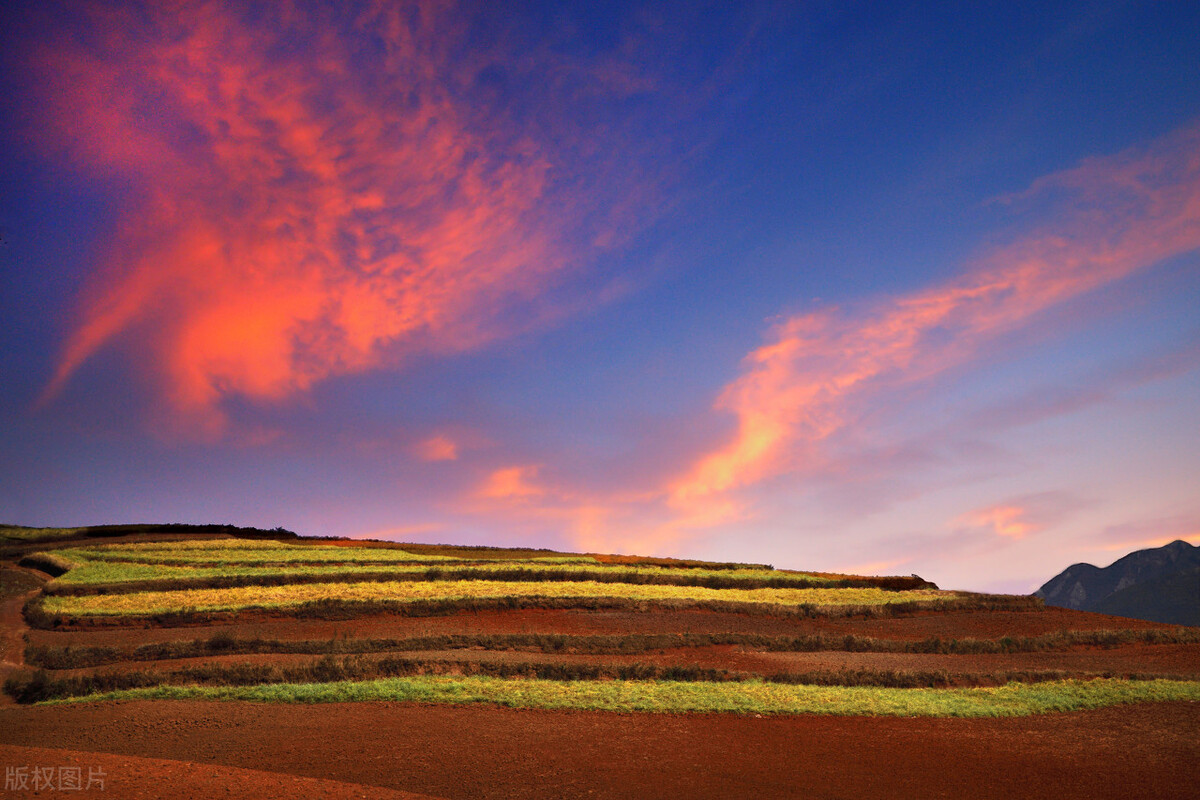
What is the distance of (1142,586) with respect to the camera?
151625 millimetres

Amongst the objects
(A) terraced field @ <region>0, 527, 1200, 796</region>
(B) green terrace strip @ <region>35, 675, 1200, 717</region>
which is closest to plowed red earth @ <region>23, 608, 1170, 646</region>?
(A) terraced field @ <region>0, 527, 1200, 796</region>

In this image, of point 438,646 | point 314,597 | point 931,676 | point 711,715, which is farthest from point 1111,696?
point 314,597

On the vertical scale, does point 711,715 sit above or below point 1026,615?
below

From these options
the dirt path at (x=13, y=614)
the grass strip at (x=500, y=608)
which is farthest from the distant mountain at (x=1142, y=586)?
the dirt path at (x=13, y=614)

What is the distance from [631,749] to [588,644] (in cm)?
1092

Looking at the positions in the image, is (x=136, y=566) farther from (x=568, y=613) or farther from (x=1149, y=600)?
(x=1149, y=600)

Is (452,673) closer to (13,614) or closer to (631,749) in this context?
(631,749)

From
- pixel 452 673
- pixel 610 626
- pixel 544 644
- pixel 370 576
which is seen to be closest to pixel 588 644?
pixel 544 644

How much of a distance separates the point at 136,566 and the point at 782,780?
3912 centimetres

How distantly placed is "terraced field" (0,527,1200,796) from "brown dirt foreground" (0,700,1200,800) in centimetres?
39

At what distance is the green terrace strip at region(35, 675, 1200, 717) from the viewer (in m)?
19.8

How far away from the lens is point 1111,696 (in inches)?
873

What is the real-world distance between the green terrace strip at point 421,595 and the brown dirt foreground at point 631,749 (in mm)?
12058

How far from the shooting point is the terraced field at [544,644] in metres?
20.4
